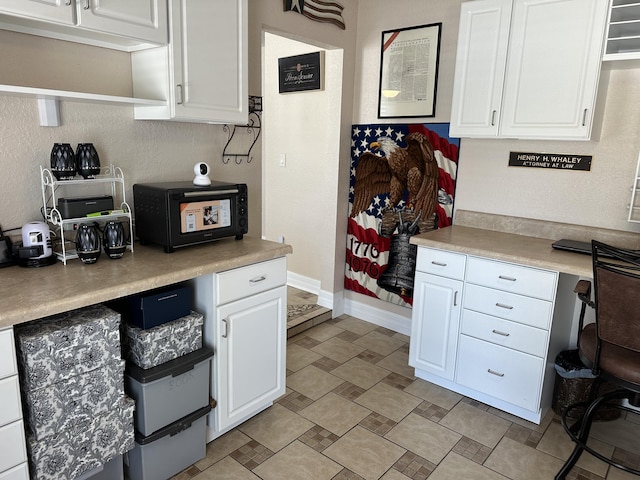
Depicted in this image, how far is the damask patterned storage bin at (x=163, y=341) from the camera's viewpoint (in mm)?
1808

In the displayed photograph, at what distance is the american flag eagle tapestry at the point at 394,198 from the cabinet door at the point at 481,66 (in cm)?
39

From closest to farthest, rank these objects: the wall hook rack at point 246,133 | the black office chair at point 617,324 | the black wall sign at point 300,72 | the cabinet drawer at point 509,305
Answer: the black office chair at point 617,324
the cabinet drawer at point 509,305
the wall hook rack at point 246,133
the black wall sign at point 300,72

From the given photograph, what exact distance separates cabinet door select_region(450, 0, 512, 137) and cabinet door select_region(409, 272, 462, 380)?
0.92 metres

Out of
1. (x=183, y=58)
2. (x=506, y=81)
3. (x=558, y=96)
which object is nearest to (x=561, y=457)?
(x=558, y=96)

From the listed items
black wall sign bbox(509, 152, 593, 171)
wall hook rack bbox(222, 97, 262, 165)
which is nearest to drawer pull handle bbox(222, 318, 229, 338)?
wall hook rack bbox(222, 97, 262, 165)

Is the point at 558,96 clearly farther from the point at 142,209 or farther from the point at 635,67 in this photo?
the point at 142,209

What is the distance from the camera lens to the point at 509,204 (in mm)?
2889

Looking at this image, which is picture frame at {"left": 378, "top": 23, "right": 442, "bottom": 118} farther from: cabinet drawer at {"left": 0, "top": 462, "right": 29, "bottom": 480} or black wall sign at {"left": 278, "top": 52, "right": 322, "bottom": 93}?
cabinet drawer at {"left": 0, "top": 462, "right": 29, "bottom": 480}

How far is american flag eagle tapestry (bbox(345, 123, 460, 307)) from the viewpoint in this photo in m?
3.18

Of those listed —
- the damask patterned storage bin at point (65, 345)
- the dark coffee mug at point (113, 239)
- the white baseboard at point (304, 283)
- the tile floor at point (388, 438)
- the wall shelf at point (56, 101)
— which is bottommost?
the tile floor at point (388, 438)

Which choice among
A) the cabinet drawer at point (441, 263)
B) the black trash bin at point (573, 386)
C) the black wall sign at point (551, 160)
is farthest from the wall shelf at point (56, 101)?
the black trash bin at point (573, 386)

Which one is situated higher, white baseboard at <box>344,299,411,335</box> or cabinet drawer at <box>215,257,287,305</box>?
cabinet drawer at <box>215,257,287,305</box>

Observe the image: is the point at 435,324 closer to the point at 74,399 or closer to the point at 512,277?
the point at 512,277

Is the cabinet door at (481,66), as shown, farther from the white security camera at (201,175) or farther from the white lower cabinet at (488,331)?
the white security camera at (201,175)
